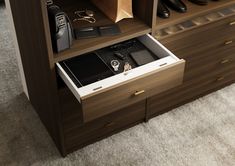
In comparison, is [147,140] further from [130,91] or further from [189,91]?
[130,91]

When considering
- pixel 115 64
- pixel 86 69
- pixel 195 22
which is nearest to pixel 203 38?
pixel 195 22

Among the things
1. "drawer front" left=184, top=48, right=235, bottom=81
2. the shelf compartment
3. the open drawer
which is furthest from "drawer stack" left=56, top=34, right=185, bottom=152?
"drawer front" left=184, top=48, right=235, bottom=81

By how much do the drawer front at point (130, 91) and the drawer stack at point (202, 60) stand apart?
0.25 meters

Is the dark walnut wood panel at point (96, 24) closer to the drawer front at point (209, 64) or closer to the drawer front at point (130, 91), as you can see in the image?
the drawer front at point (130, 91)

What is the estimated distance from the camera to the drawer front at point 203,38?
163cm

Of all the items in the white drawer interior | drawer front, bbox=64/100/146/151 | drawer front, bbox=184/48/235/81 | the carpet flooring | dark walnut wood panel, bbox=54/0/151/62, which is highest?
dark walnut wood panel, bbox=54/0/151/62

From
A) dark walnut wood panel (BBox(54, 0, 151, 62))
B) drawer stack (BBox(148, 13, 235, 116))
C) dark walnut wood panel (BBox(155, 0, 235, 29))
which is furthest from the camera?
drawer stack (BBox(148, 13, 235, 116))

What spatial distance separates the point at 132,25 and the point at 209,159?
2.36ft

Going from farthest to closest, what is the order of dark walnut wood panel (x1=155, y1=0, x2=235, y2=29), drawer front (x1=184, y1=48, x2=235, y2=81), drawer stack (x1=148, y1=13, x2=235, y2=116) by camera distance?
drawer front (x1=184, y1=48, x2=235, y2=81) < drawer stack (x1=148, y1=13, x2=235, y2=116) < dark walnut wood panel (x1=155, y1=0, x2=235, y2=29)

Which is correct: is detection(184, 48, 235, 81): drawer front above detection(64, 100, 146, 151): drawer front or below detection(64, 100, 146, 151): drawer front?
above

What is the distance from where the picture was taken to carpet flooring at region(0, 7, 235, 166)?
5.56ft

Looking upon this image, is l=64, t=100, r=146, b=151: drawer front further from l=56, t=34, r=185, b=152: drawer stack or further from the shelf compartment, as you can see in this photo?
the shelf compartment

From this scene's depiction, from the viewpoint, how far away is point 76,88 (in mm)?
1272

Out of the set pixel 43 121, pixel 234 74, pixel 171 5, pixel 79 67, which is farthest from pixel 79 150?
pixel 234 74
